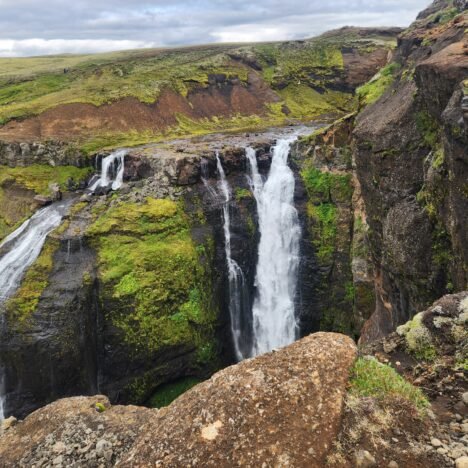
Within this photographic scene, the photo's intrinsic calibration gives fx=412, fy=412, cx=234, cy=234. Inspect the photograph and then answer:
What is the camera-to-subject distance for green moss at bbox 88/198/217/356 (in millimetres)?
25484

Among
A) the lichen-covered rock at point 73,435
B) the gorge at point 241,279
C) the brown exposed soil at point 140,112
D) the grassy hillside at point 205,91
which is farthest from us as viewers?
the grassy hillside at point 205,91

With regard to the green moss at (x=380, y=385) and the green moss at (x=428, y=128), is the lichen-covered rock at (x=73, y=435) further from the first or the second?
the green moss at (x=428, y=128)

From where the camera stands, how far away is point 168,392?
2622 centimetres

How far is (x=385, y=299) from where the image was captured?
21531 millimetres

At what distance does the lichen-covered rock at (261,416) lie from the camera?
20.5 feet

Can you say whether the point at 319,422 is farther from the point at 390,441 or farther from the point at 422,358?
the point at 422,358

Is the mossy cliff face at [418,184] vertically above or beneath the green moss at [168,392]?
above

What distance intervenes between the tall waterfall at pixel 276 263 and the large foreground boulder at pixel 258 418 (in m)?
21.3

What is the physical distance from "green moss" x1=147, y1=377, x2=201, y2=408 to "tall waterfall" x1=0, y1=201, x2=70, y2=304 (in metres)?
10.8

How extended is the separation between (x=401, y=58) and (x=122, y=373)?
1295 inches

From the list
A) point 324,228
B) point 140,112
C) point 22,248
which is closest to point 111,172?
point 22,248

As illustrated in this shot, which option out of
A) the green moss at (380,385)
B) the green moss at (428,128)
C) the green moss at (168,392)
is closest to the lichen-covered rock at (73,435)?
the green moss at (380,385)

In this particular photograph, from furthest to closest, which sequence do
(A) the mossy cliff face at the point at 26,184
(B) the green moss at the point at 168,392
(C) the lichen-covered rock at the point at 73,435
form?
(A) the mossy cliff face at the point at 26,184
(B) the green moss at the point at 168,392
(C) the lichen-covered rock at the point at 73,435

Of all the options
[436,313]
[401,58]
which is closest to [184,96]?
[401,58]
